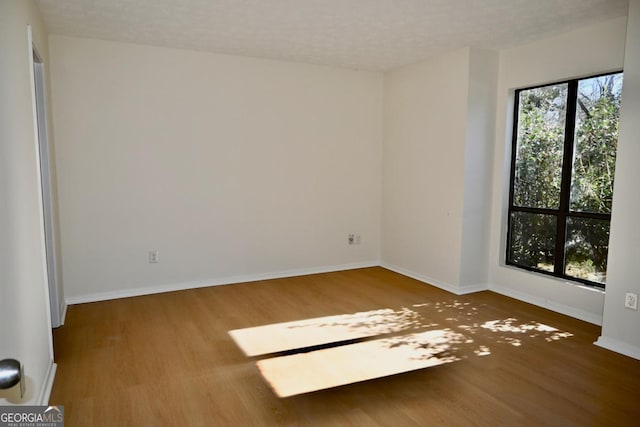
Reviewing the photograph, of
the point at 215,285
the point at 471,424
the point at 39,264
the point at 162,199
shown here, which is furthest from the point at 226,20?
the point at 471,424

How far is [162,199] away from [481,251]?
3.47 m

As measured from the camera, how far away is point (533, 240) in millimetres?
4426

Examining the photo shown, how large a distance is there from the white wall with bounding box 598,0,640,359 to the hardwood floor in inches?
8.3

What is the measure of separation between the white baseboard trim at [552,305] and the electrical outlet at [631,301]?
63cm

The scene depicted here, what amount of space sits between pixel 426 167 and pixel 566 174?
145 centimetres

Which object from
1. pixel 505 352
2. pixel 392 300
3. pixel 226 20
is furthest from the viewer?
pixel 392 300

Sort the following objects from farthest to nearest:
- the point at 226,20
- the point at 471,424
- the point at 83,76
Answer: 1. the point at 83,76
2. the point at 226,20
3. the point at 471,424

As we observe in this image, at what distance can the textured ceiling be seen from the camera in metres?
3.23

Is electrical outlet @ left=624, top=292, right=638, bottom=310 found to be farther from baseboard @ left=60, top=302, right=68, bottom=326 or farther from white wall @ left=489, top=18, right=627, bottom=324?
baseboard @ left=60, top=302, right=68, bottom=326

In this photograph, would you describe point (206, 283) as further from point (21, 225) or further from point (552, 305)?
point (552, 305)

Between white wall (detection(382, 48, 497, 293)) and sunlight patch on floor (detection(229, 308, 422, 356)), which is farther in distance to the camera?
white wall (detection(382, 48, 497, 293))

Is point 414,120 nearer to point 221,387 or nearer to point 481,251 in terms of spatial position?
point 481,251

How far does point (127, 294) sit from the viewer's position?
4.46m

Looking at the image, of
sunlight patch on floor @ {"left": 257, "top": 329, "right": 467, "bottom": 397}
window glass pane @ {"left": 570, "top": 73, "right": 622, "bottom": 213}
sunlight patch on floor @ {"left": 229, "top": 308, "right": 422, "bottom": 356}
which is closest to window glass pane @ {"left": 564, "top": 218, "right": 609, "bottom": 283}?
window glass pane @ {"left": 570, "top": 73, "right": 622, "bottom": 213}
